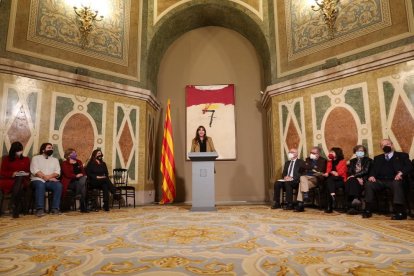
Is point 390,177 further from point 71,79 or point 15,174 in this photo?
point 71,79

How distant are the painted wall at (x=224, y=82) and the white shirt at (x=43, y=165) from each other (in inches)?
126

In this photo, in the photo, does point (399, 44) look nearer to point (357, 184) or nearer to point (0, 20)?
point (357, 184)

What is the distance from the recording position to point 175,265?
1.74 metres

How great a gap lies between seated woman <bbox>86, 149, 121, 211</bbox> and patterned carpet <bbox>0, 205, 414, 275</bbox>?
228 cm

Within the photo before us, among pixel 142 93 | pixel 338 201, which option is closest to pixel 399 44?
pixel 338 201

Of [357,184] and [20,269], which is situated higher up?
[357,184]

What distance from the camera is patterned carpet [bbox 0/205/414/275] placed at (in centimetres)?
166

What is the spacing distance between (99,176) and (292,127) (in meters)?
4.32

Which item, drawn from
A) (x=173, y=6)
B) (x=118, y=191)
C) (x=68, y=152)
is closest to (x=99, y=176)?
(x=68, y=152)

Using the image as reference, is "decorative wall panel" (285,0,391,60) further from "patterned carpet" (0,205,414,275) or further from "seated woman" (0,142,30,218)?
"seated woman" (0,142,30,218)

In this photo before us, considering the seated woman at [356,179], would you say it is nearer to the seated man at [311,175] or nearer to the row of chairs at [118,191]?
the seated man at [311,175]

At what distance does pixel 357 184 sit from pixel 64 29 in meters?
6.70

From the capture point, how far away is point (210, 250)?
2092mm

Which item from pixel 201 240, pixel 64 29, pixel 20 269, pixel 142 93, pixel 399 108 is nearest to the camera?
pixel 20 269
